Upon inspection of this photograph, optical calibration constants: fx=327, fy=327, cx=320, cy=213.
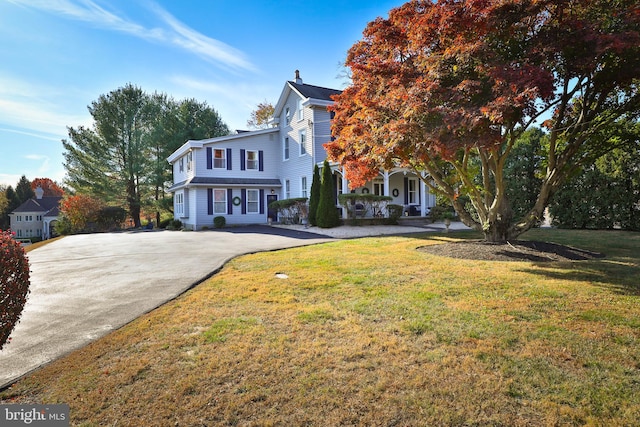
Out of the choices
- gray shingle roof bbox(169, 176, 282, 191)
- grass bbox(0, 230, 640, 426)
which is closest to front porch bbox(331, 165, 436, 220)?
gray shingle roof bbox(169, 176, 282, 191)

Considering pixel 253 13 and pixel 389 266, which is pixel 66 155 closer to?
pixel 253 13

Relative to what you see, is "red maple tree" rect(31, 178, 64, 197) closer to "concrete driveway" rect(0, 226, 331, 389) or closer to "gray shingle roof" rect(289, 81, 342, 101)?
"gray shingle roof" rect(289, 81, 342, 101)

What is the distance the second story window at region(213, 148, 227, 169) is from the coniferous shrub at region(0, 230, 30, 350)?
19.4 m

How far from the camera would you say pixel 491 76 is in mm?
5832

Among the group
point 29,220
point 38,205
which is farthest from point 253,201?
point 38,205

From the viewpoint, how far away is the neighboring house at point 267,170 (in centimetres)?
2003

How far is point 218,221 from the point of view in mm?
20516

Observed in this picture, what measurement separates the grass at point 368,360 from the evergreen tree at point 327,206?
10.9 m

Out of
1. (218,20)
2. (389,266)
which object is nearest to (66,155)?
(218,20)

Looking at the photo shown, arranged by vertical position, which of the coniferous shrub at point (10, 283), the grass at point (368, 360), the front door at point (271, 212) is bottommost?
the grass at point (368, 360)

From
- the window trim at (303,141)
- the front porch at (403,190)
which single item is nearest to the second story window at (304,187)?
the window trim at (303,141)

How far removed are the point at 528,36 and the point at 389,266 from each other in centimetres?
562

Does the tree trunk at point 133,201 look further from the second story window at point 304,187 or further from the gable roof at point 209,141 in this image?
the second story window at point 304,187

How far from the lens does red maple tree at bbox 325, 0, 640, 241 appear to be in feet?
19.2
